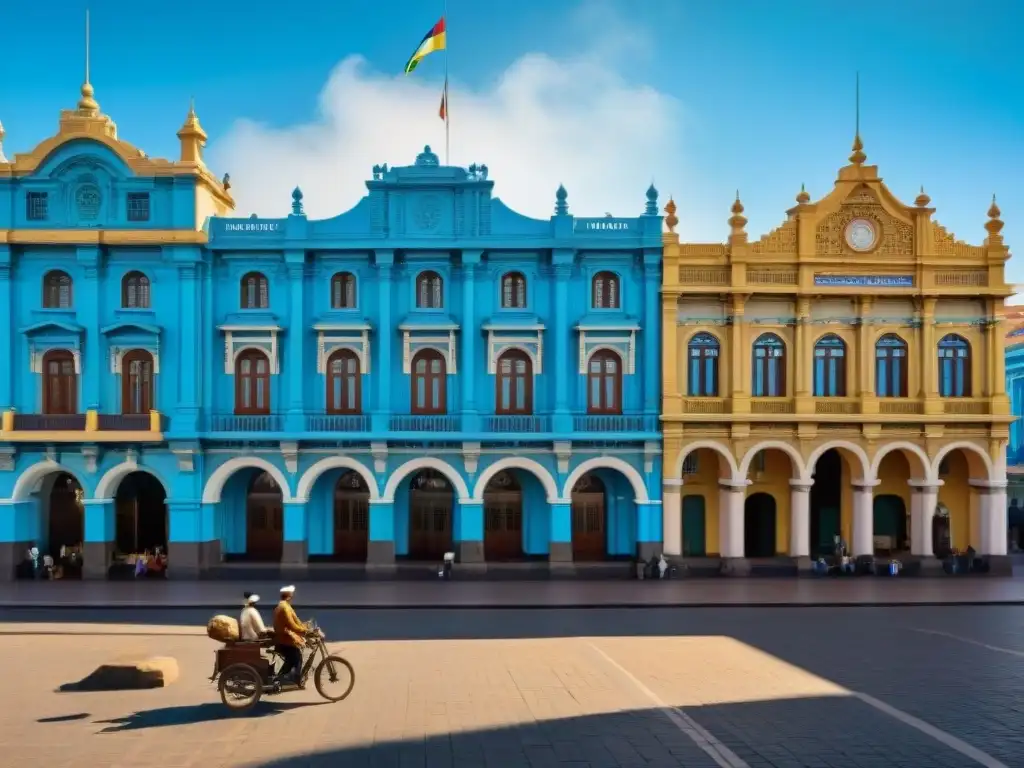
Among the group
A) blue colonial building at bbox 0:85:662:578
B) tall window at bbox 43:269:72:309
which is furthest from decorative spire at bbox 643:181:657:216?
tall window at bbox 43:269:72:309

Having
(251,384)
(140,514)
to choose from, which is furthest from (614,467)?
(140,514)

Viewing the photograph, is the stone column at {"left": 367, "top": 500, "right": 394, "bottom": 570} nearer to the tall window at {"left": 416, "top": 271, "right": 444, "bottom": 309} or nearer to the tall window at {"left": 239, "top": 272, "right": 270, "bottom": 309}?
the tall window at {"left": 416, "top": 271, "right": 444, "bottom": 309}

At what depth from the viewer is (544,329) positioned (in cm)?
2989

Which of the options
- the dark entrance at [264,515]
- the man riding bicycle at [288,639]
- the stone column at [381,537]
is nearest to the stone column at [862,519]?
the stone column at [381,537]

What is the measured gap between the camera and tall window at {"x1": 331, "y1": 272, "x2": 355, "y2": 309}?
30312 mm

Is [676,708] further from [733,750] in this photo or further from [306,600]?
[306,600]

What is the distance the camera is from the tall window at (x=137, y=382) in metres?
29.6

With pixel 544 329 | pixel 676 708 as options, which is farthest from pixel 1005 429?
pixel 676 708

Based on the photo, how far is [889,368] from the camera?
30.8 meters

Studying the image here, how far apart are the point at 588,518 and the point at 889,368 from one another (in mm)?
11591

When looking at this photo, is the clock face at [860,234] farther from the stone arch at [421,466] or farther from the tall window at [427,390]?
the stone arch at [421,466]

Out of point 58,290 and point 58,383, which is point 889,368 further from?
point 58,290

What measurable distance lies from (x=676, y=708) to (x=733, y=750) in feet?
6.78

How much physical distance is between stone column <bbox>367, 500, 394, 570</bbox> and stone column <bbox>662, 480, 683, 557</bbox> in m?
9.10
